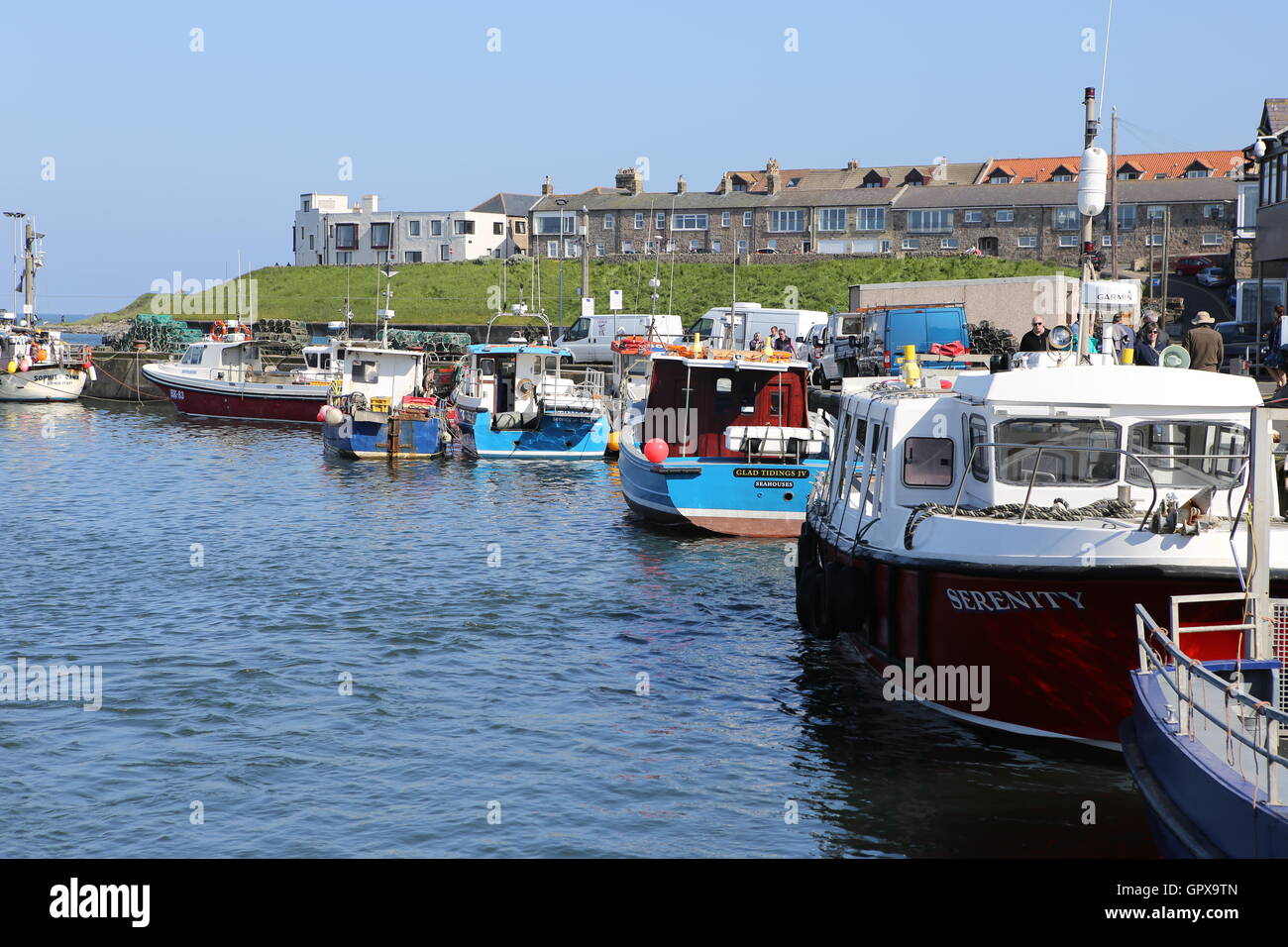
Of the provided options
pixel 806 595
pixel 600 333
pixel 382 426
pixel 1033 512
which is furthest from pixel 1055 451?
pixel 600 333

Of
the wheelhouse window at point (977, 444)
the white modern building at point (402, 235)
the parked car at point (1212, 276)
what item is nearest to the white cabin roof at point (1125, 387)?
the wheelhouse window at point (977, 444)

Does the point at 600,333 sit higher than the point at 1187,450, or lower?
higher

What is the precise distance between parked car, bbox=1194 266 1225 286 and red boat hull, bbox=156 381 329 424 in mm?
45013

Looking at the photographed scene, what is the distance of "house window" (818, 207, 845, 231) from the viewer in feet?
321

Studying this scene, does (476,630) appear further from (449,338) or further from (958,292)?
(449,338)

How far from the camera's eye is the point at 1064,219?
8925 cm

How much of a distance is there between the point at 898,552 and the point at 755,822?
3.34 m

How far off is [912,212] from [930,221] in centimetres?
153

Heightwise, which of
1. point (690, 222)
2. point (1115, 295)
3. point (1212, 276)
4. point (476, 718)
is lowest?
point (476, 718)

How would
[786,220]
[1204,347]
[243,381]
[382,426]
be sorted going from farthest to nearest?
[786,220] < [243,381] < [382,426] < [1204,347]

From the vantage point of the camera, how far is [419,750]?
13.5 m

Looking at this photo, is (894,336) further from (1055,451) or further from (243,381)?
(243,381)

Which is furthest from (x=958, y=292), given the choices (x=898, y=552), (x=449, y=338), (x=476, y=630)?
(x=449, y=338)

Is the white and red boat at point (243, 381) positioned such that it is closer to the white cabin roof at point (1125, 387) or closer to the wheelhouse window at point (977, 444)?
the wheelhouse window at point (977, 444)
